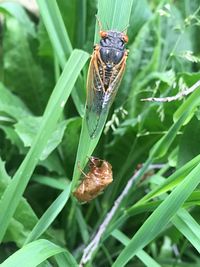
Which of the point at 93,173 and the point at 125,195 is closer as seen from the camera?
the point at 93,173

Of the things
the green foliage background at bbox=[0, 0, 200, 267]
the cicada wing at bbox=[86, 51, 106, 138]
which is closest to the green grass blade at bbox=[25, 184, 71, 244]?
the green foliage background at bbox=[0, 0, 200, 267]

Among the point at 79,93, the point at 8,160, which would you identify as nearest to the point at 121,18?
the point at 79,93

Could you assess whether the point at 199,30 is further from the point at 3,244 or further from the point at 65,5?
the point at 3,244

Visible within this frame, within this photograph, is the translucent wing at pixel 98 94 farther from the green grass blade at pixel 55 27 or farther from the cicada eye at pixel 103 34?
the green grass blade at pixel 55 27

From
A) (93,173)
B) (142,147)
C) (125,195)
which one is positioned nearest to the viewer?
(93,173)

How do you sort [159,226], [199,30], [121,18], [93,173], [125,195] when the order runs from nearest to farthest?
[159,226]
[121,18]
[93,173]
[125,195]
[199,30]
